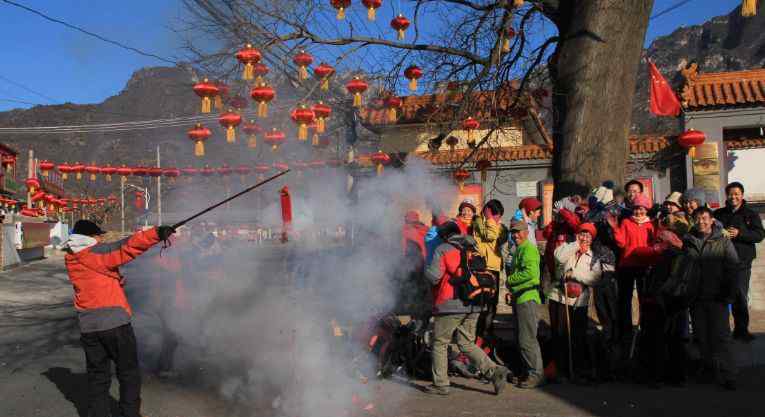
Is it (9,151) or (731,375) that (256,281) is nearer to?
(731,375)

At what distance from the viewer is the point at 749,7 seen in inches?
236

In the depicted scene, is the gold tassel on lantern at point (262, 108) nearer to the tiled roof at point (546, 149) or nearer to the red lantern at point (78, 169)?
the tiled roof at point (546, 149)

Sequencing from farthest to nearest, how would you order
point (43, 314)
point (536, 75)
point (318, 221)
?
Result: point (43, 314) < point (536, 75) < point (318, 221)

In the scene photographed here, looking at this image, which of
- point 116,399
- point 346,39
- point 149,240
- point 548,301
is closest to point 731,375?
point 548,301

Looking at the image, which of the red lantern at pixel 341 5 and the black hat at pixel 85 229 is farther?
the red lantern at pixel 341 5

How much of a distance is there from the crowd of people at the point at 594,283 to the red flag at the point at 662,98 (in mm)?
11337

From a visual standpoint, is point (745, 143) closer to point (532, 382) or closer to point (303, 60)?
point (303, 60)

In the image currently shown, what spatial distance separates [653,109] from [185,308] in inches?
575

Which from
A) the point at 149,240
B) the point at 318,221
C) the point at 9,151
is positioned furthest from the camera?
the point at 9,151

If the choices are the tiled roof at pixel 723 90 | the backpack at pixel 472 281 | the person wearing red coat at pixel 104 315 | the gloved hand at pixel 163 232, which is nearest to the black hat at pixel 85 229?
the person wearing red coat at pixel 104 315

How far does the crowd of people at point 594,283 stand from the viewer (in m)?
5.74

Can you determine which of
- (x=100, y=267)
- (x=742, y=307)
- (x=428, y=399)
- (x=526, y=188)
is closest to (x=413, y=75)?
(x=742, y=307)

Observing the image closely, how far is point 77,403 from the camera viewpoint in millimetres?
5754

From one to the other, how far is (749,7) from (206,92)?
751cm
